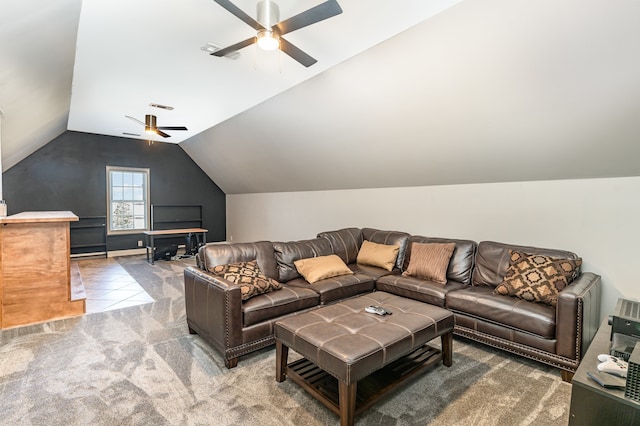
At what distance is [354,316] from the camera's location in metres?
2.36

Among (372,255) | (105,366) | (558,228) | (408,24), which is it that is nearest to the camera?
(408,24)

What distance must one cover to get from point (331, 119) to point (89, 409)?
3500 millimetres

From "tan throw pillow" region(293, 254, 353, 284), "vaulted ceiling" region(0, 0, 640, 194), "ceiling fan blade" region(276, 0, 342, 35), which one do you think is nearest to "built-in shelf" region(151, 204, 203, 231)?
"vaulted ceiling" region(0, 0, 640, 194)

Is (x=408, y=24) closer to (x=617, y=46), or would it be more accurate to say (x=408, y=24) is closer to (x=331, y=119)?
(x=617, y=46)

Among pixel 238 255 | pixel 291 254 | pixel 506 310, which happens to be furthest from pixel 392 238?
pixel 238 255

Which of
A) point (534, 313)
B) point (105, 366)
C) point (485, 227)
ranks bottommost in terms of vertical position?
point (105, 366)

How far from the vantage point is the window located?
7.16 meters

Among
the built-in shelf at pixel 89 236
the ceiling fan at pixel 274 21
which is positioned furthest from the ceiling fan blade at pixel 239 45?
the built-in shelf at pixel 89 236

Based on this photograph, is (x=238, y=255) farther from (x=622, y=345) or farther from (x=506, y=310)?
(x=622, y=345)

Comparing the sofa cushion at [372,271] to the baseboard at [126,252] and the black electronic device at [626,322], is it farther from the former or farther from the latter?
the baseboard at [126,252]

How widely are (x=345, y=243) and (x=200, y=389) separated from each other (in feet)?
8.43

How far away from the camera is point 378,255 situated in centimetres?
411

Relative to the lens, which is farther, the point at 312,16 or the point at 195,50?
the point at 195,50

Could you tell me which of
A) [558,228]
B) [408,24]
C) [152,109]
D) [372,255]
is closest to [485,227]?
[558,228]
